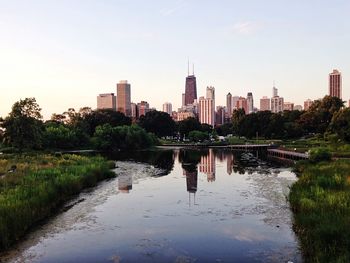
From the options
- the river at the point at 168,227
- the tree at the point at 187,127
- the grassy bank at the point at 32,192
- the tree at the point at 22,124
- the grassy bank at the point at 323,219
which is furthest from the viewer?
the tree at the point at 187,127

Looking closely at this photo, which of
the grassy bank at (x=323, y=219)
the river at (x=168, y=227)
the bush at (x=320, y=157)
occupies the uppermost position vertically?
the bush at (x=320, y=157)

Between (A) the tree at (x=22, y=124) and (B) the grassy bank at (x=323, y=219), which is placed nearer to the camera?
(B) the grassy bank at (x=323, y=219)

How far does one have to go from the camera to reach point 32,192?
2478 cm

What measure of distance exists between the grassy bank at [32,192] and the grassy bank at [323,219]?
13.2 metres

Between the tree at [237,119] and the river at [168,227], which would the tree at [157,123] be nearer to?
the tree at [237,119]

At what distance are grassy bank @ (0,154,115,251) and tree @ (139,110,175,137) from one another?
346ft

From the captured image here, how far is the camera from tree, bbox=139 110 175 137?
14712cm

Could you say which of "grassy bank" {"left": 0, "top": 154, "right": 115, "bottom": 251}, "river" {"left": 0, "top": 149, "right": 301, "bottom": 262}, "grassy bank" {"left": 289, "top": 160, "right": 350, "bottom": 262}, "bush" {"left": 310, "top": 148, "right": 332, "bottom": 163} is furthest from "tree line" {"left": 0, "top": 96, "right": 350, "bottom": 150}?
"grassy bank" {"left": 289, "top": 160, "right": 350, "bottom": 262}

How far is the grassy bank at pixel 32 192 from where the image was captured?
19086 mm

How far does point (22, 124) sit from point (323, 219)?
46.1m

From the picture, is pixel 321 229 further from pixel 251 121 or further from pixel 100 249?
pixel 251 121

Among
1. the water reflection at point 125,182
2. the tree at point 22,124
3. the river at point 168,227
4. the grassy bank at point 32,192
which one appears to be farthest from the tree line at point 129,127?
the river at point 168,227

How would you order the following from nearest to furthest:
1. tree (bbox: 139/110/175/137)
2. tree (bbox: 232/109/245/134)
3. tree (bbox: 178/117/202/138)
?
tree (bbox: 232/109/245/134) → tree (bbox: 139/110/175/137) → tree (bbox: 178/117/202/138)

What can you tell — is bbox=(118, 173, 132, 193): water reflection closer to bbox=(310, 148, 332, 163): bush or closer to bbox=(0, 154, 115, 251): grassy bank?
bbox=(0, 154, 115, 251): grassy bank
